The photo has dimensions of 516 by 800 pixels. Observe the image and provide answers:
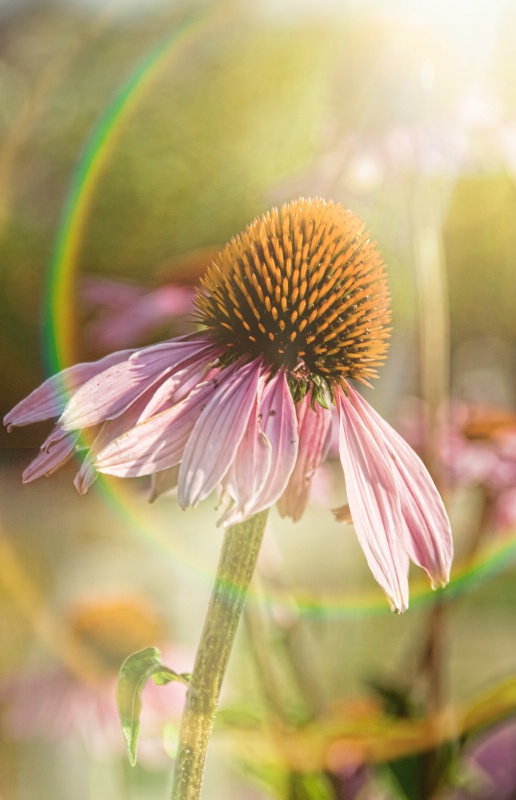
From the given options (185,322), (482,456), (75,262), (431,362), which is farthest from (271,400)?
(75,262)

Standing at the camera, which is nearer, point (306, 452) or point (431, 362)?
point (306, 452)

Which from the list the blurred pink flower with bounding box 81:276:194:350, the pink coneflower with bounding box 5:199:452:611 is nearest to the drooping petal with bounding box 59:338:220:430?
the pink coneflower with bounding box 5:199:452:611

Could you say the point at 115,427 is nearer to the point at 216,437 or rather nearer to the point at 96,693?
the point at 216,437

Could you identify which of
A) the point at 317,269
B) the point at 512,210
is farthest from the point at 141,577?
the point at 317,269

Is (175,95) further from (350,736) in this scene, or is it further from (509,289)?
(350,736)

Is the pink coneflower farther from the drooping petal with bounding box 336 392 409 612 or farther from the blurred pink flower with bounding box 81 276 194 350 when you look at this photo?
the blurred pink flower with bounding box 81 276 194 350
